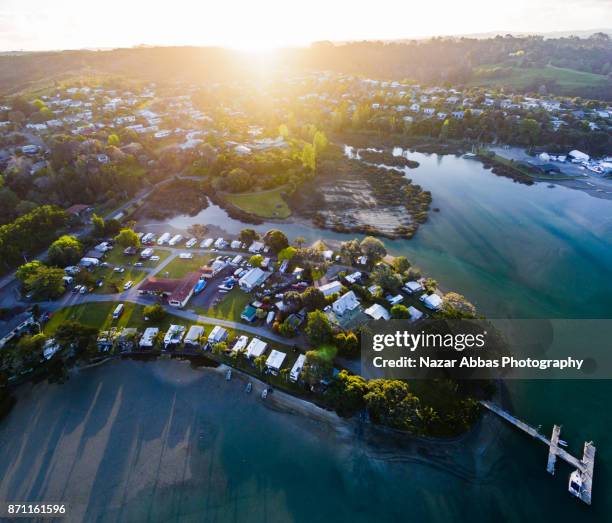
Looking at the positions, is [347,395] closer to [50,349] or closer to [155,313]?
[155,313]

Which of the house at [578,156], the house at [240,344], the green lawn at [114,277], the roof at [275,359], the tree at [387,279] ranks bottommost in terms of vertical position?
the house at [578,156]

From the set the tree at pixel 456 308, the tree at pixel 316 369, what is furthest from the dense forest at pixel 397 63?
the tree at pixel 316 369

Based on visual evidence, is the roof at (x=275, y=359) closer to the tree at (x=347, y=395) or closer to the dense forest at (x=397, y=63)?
the tree at (x=347, y=395)

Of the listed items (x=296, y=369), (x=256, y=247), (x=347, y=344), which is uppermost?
(x=347, y=344)

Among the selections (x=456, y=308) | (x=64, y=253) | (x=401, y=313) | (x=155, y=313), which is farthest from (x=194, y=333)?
(x=456, y=308)

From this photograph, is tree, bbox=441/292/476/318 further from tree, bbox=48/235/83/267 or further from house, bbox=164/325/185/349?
tree, bbox=48/235/83/267

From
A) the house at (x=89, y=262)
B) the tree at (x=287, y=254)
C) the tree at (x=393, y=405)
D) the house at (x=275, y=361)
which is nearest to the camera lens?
the tree at (x=393, y=405)
